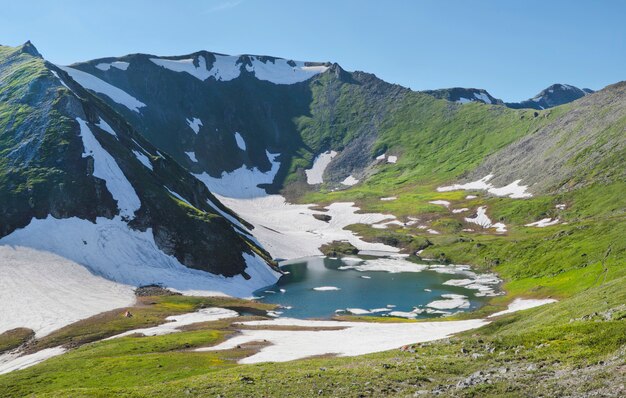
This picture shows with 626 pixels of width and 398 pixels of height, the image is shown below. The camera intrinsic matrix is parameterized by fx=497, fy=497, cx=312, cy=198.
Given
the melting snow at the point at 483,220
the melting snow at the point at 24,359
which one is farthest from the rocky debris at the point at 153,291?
the melting snow at the point at 483,220

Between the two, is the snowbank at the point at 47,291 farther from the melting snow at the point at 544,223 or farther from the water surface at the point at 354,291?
the melting snow at the point at 544,223

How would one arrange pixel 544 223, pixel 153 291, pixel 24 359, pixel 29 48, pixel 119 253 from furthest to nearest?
1. pixel 29 48
2. pixel 544 223
3. pixel 119 253
4. pixel 153 291
5. pixel 24 359

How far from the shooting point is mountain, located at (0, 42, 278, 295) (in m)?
106

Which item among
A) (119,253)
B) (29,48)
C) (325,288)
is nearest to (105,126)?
(119,253)

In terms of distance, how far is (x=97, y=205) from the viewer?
116 meters

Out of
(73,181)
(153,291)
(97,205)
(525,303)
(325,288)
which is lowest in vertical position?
(525,303)

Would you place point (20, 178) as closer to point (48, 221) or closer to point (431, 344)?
point (48, 221)

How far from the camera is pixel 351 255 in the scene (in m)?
167

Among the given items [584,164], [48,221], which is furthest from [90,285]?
[584,164]

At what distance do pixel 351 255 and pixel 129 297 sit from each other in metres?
86.0

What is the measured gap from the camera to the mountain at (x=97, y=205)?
10638 cm

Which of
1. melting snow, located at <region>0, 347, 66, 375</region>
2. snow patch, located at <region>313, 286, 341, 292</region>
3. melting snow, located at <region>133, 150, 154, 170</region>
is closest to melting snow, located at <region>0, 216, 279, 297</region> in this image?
snow patch, located at <region>313, 286, 341, 292</region>

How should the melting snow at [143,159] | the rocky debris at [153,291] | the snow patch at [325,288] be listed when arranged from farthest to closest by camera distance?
the melting snow at [143,159] < the snow patch at [325,288] < the rocky debris at [153,291]

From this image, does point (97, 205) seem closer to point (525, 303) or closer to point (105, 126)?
point (105, 126)
